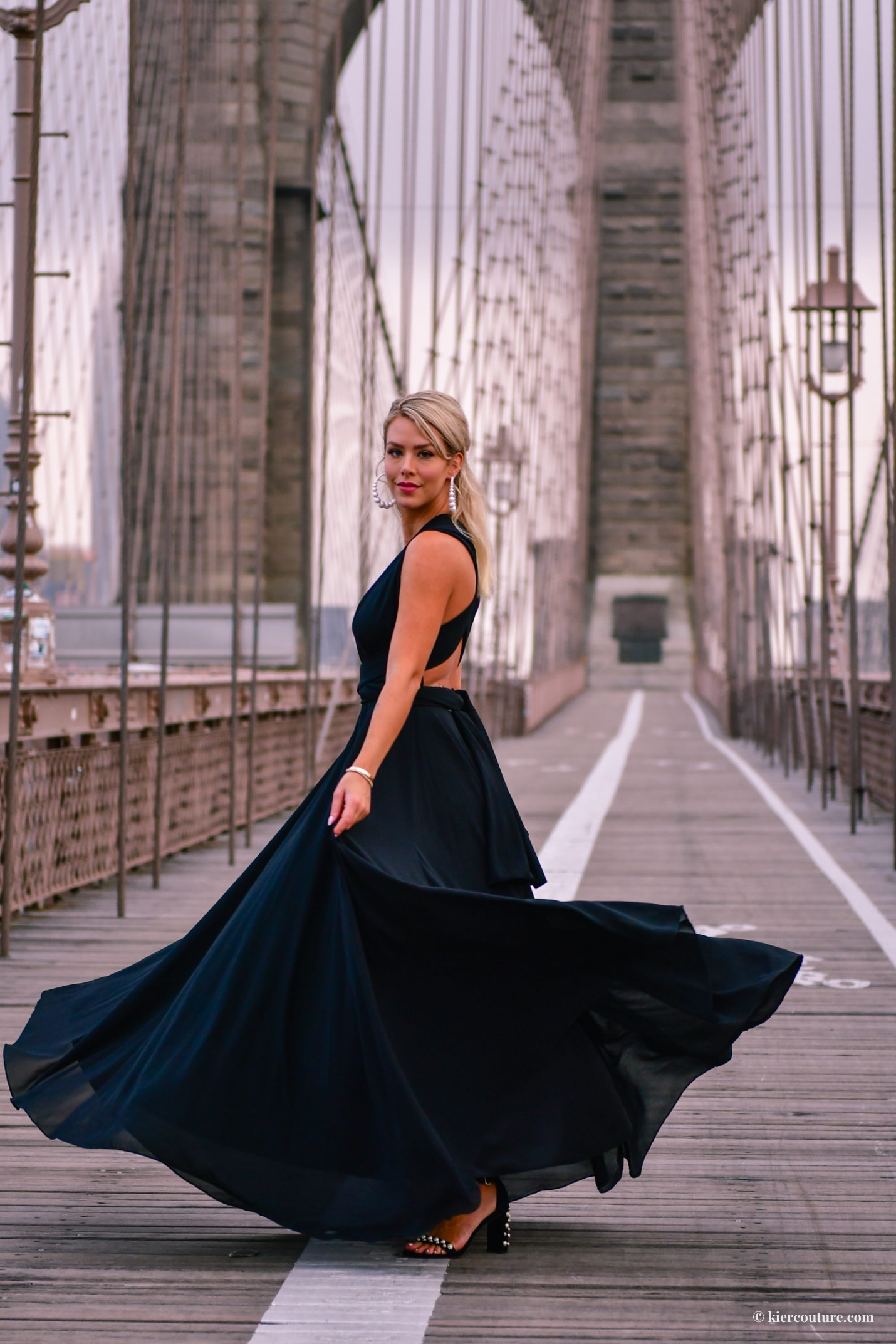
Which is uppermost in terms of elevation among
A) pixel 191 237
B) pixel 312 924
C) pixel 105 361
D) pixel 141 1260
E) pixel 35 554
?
pixel 191 237

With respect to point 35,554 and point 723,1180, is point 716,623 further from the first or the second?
point 723,1180

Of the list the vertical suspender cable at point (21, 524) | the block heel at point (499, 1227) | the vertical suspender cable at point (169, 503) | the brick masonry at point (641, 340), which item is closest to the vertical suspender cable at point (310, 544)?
the vertical suspender cable at point (169, 503)

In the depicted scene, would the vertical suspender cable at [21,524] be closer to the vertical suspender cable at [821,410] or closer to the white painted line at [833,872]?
the white painted line at [833,872]

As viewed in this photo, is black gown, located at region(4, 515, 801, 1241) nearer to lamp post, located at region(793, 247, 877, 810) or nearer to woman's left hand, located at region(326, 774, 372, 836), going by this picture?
woman's left hand, located at region(326, 774, 372, 836)

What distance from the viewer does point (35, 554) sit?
6.57 metres

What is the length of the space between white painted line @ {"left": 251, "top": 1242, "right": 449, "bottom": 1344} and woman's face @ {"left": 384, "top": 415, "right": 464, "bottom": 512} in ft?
3.49

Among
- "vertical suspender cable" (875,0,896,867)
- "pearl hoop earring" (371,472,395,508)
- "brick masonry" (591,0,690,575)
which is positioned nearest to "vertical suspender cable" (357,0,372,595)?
"vertical suspender cable" (875,0,896,867)

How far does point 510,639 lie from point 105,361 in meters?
11.2

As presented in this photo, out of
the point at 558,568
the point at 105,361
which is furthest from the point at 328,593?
the point at 558,568

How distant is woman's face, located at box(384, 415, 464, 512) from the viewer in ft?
9.11

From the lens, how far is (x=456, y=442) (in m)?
2.79

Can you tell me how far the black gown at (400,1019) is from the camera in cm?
251

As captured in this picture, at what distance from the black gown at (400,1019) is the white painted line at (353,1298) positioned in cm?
8

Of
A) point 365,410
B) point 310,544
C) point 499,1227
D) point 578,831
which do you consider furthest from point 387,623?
point 365,410
